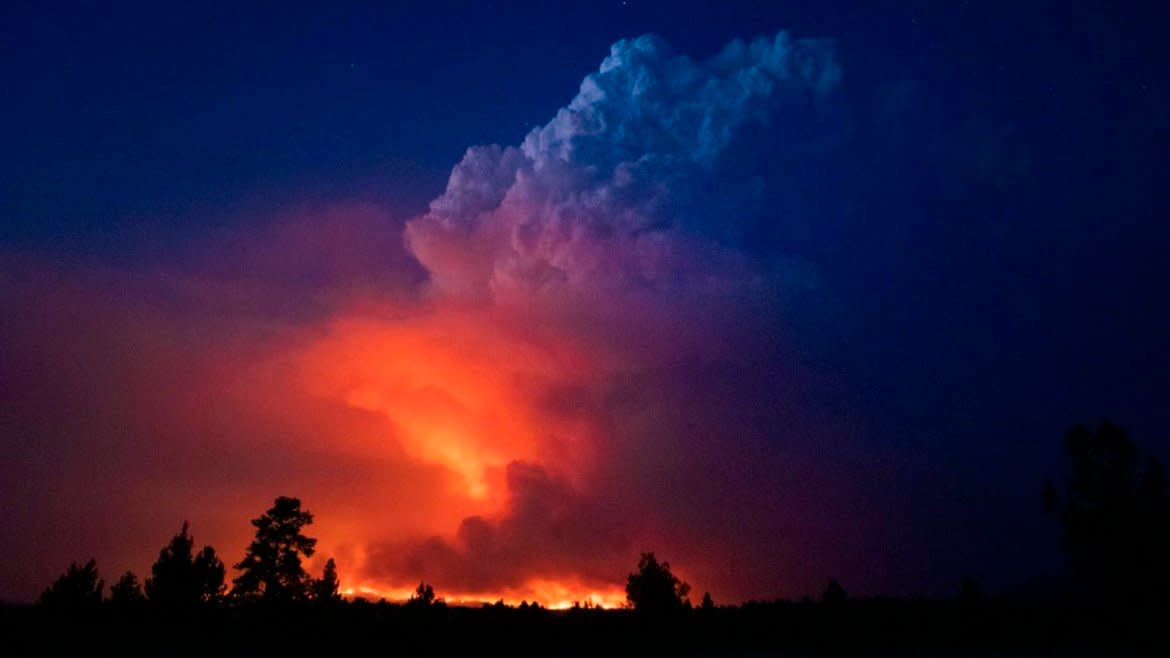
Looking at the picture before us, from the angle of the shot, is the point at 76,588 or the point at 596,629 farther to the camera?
the point at 76,588

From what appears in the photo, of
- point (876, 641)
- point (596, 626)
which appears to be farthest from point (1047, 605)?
point (596, 626)

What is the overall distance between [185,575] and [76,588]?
5992 millimetres

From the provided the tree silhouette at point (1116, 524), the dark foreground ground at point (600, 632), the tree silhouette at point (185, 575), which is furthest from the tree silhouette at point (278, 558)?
the tree silhouette at point (1116, 524)

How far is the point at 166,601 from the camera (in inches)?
1693

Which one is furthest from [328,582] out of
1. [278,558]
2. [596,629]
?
[596,629]

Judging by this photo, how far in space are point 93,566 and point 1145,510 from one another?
65.6 m

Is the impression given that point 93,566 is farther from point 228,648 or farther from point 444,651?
point 444,651

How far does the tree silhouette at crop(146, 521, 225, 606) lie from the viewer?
148 feet

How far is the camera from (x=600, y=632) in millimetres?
25484

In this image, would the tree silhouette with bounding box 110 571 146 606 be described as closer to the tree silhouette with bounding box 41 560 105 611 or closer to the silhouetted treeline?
the tree silhouette with bounding box 41 560 105 611

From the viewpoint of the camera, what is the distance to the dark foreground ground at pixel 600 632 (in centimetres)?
2291

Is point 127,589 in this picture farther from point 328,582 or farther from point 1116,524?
point 1116,524

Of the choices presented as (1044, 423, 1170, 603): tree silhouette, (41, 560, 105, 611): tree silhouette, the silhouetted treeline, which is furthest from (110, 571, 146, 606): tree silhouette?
(1044, 423, 1170, 603): tree silhouette

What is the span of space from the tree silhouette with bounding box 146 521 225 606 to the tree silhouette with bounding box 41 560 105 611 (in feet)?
10.3
